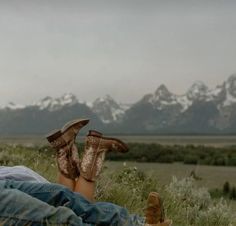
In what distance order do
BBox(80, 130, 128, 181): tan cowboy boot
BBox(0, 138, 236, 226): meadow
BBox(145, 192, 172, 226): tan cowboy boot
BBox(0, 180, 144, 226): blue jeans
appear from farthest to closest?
1. BBox(0, 138, 236, 226): meadow
2. BBox(80, 130, 128, 181): tan cowboy boot
3. BBox(145, 192, 172, 226): tan cowboy boot
4. BBox(0, 180, 144, 226): blue jeans

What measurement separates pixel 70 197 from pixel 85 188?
29.0 inches

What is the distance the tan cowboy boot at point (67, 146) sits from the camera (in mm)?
6805

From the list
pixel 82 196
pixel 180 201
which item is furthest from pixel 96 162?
pixel 180 201

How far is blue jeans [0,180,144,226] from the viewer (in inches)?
211

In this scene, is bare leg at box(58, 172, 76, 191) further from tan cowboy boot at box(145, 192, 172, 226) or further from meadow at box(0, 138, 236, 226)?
meadow at box(0, 138, 236, 226)

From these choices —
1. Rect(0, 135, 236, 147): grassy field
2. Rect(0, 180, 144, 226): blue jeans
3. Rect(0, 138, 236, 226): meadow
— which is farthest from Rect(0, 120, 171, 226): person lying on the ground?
Rect(0, 138, 236, 226): meadow

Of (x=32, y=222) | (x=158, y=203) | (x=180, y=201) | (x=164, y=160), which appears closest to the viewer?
(x=32, y=222)

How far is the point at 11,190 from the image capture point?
5551mm

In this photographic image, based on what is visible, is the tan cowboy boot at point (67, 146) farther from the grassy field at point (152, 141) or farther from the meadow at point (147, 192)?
the meadow at point (147, 192)

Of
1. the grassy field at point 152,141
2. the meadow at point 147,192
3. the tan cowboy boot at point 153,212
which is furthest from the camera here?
the grassy field at point 152,141

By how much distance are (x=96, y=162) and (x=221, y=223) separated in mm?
2997

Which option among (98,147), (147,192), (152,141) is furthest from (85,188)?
(152,141)

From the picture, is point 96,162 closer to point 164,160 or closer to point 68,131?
point 68,131

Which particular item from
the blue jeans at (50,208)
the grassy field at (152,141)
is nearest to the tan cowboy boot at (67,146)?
the grassy field at (152,141)
